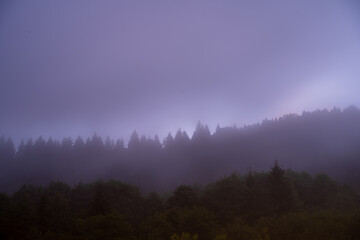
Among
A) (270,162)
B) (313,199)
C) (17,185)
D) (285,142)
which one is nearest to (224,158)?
(270,162)

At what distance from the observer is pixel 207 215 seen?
119 feet

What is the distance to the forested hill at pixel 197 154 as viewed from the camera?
370 feet

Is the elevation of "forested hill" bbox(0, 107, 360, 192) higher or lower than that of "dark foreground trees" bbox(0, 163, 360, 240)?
higher

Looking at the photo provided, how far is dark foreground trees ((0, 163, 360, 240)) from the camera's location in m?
30.2

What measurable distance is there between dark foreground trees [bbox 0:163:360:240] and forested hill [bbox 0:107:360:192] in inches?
1942

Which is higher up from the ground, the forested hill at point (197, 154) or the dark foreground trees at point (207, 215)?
the forested hill at point (197, 154)

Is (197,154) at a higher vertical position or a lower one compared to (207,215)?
higher

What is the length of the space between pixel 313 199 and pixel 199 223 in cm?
3669

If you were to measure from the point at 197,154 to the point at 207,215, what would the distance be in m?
96.7

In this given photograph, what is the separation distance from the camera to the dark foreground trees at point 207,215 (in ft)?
99.1

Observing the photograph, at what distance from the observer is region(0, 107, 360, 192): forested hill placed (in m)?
113

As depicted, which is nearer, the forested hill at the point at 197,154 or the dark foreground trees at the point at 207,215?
the dark foreground trees at the point at 207,215

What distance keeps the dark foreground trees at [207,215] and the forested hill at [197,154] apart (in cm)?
4933

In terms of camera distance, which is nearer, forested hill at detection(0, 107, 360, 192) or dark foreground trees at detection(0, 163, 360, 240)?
dark foreground trees at detection(0, 163, 360, 240)
